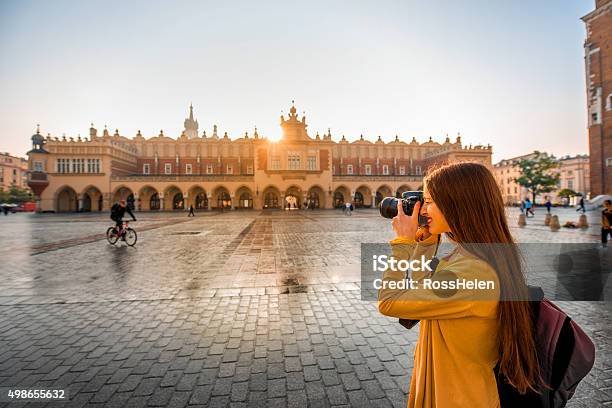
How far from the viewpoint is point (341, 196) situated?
145 ft

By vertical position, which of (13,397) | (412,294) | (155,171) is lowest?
(13,397)

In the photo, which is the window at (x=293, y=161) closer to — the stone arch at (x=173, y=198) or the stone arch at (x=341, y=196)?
the stone arch at (x=341, y=196)

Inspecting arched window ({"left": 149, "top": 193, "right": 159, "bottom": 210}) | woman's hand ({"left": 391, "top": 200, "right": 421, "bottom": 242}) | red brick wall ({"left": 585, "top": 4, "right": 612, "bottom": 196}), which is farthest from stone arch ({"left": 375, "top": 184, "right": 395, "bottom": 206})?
woman's hand ({"left": 391, "top": 200, "right": 421, "bottom": 242})

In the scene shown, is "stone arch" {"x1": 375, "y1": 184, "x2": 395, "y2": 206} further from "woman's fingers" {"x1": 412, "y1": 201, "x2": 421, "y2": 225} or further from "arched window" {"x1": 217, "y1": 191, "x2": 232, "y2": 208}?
"woman's fingers" {"x1": 412, "y1": 201, "x2": 421, "y2": 225}

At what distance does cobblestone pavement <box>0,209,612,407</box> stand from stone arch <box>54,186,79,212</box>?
128 ft

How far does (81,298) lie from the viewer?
471 cm

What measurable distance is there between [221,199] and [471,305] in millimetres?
43547

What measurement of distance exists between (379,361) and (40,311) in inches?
190

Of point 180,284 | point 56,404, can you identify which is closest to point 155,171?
point 180,284

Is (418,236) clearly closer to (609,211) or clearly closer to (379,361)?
(379,361)

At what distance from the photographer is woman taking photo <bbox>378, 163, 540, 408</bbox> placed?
3.54ft

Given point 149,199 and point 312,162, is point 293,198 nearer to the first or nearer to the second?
point 312,162

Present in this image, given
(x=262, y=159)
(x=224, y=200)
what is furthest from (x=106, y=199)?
(x=262, y=159)

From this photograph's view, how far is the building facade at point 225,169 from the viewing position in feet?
117
